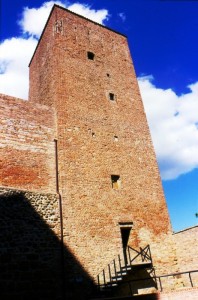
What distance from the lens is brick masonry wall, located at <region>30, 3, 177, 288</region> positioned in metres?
10.4

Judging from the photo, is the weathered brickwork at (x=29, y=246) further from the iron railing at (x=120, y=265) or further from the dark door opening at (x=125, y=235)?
the dark door opening at (x=125, y=235)

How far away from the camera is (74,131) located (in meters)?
11.9

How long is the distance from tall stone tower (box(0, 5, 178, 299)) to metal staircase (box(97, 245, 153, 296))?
20cm

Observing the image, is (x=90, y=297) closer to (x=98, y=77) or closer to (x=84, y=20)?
(x=98, y=77)

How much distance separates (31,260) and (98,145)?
556 centimetres

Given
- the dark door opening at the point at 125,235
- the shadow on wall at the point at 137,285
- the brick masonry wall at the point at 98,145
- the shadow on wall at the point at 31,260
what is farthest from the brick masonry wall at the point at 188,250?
the shadow on wall at the point at 31,260

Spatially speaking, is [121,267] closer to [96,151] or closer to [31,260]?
[31,260]

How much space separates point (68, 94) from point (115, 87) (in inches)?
123

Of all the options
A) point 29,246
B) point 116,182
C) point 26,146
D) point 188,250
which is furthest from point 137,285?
point 26,146

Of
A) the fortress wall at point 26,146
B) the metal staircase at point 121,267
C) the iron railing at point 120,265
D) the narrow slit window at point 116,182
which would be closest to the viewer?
the metal staircase at point 121,267

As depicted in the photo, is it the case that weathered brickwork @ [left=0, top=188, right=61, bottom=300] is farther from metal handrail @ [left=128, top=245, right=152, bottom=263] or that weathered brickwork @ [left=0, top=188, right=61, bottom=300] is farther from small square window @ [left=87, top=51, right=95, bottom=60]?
small square window @ [left=87, top=51, right=95, bottom=60]

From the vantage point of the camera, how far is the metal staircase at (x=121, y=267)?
9230mm

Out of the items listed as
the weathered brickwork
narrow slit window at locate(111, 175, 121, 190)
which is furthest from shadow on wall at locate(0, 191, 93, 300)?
narrow slit window at locate(111, 175, 121, 190)

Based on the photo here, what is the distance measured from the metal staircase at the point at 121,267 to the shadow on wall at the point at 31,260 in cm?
51
